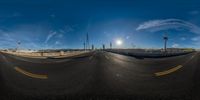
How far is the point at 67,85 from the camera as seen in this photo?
9.34 feet

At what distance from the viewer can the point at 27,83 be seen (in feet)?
9.62

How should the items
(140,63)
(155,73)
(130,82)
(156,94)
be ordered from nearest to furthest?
(156,94), (130,82), (155,73), (140,63)

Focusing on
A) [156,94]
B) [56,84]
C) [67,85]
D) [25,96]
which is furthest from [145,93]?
[25,96]

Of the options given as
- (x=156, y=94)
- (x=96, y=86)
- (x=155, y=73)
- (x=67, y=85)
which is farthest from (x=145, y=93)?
(x=67, y=85)

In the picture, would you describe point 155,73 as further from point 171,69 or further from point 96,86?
point 96,86

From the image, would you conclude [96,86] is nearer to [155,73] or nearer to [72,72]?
[72,72]

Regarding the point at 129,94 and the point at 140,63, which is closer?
the point at 129,94

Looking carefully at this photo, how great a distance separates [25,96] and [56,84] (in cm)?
54

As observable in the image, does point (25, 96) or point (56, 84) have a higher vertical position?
point (56, 84)

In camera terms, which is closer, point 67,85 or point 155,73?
point 67,85

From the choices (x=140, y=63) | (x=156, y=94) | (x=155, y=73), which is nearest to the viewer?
(x=156, y=94)

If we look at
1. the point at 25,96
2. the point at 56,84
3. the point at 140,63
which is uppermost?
the point at 140,63

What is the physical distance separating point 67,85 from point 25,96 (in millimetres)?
717

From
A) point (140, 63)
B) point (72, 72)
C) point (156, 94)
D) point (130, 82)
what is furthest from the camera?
point (140, 63)
